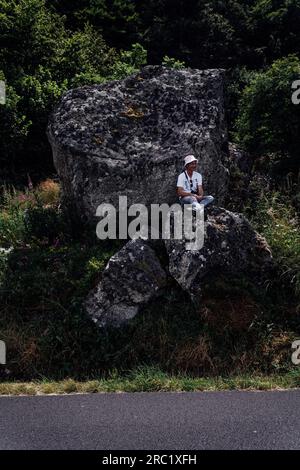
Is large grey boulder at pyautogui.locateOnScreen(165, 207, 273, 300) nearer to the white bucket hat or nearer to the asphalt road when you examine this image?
the white bucket hat

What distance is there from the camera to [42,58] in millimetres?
13250

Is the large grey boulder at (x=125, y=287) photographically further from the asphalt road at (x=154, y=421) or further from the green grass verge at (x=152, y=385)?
the asphalt road at (x=154, y=421)

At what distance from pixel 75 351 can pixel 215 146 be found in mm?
3755

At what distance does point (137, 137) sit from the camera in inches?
368

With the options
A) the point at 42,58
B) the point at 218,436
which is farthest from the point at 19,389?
the point at 42,58

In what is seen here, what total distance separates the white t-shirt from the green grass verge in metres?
2.75

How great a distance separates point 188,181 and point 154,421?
3941 millimetres

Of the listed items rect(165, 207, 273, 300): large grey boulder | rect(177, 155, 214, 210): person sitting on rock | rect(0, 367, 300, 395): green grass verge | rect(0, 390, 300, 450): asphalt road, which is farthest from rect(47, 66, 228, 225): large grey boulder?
rect(0, 390, 300, 450): asphalt road

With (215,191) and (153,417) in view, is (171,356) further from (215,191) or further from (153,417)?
(215,191)

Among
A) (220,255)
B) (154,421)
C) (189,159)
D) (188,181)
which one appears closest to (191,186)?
(188,181)

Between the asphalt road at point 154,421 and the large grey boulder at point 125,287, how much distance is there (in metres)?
1.49

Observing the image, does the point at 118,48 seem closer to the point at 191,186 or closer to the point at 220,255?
the point at 191,186

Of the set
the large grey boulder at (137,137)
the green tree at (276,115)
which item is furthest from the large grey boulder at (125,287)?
the green tree at (276,115)

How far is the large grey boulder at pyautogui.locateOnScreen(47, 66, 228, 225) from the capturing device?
908cm
